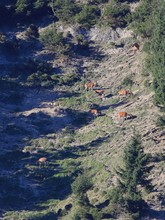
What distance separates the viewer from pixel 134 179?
186ft

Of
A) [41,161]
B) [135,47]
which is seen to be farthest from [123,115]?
[135,47]

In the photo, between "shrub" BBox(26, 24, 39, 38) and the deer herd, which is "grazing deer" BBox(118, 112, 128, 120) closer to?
the deer herd

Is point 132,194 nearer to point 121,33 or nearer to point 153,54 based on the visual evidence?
point 153,54

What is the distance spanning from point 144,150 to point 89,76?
71.2ft

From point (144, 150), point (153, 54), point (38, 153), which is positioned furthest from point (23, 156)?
point (153, 54)

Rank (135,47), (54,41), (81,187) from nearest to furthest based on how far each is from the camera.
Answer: (81,187)
(135,47)
(54,41)

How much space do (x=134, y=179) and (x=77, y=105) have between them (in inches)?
871

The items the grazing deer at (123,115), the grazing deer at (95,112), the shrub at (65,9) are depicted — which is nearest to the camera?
the grazing deer at (123,115)

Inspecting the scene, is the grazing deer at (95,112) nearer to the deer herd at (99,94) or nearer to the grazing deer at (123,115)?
the deer herd at (99,94)

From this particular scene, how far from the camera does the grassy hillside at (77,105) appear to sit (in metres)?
60.2

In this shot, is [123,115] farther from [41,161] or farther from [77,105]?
[41,161]

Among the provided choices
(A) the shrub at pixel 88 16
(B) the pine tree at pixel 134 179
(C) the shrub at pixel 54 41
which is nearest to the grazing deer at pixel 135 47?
(A) the shrub at pixel 88 16

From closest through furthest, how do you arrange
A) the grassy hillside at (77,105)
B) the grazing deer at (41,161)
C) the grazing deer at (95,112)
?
1. the grassy hillside at (77,105)
2. the grazing deer at (41,161)
3. the grazing deer at (95,112)

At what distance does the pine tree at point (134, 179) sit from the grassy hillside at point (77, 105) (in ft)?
1.33
